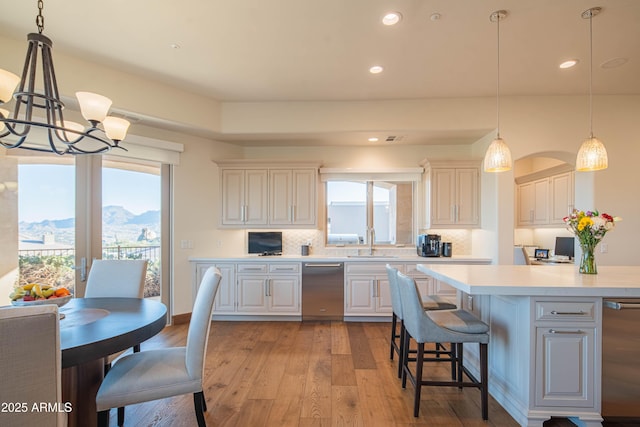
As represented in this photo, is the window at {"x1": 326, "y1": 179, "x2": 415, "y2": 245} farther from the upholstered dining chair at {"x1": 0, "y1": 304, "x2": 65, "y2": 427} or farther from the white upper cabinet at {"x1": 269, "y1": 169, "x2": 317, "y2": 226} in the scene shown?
the upholstered dining chair at {"x1": 0, "y1": 304, "x2": 65, "y2": 427}

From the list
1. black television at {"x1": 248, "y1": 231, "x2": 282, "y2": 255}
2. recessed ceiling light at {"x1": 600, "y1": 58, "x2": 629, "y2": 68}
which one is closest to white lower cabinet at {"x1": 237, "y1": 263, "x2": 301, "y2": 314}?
black television at {"x1": 248, "y1": 231, "x2": 282, "y2": 255}

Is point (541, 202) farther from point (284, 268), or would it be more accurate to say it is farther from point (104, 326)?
point (104, 326)

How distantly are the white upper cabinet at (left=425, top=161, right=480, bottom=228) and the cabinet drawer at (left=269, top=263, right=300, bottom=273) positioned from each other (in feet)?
6.91

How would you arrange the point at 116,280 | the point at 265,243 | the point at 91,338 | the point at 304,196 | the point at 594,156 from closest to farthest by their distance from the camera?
the point at 91,338, the point at 594,156, the point at 116,280, the point at 304,196, the point at 265,243

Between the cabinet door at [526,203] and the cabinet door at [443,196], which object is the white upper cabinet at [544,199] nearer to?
the cabinet door at [526,203]

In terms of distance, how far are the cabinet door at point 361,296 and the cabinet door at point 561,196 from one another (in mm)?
3511

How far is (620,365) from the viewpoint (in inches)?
79.4

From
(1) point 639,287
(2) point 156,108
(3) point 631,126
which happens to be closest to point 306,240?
(2) point 156,108

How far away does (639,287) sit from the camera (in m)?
1.89

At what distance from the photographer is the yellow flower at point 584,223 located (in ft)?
7.60

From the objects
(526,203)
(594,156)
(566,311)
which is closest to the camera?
(566,311)

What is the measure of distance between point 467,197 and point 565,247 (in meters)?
2.44

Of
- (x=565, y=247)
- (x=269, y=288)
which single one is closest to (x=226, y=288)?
(x=269, y=288)

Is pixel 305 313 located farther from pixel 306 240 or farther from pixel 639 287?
pixel 639 287
